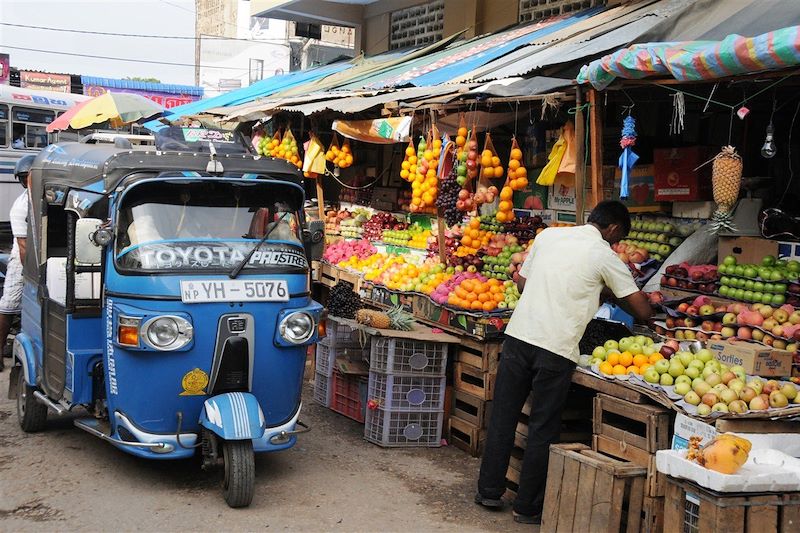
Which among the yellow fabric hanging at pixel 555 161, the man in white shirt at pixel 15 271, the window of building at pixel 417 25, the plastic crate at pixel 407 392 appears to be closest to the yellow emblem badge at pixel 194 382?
the plastic crate at pixel 407 392

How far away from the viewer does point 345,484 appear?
657cm

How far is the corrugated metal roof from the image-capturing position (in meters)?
45.8

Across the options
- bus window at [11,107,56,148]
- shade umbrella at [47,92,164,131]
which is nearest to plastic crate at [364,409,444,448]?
shade umbrella at [47,92,164,131]

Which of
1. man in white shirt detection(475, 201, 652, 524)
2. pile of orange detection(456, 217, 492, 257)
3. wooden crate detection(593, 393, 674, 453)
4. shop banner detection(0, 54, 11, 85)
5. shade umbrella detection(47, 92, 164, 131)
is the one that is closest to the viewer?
wooden crate detection(593, 393, 674, 453)

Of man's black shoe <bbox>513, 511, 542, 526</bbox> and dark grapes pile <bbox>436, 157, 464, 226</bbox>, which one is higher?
dark grapes pile <bbox>436, 157, 464, 226</bbox>

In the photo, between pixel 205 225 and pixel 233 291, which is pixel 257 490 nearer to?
pixel 233 291

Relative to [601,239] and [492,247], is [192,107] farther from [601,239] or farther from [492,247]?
[601,239]

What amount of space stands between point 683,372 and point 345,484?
8.44 ft

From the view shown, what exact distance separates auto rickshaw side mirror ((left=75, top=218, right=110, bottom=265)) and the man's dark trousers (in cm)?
276

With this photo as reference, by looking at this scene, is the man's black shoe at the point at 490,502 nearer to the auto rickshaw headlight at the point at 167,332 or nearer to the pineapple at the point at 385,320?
the pineapple at the point at 385,320

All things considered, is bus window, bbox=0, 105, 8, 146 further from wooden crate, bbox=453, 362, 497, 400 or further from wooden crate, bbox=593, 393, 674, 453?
wooden crate, bbox=593, 393, 674, 453

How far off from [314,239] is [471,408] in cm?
211

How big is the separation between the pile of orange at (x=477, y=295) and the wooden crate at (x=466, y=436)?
978 millimetres

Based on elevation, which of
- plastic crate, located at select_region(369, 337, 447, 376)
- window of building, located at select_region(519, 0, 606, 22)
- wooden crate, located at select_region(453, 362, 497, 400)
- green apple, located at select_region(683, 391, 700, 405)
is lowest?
wooden crate, located at select_region(453, 362, 497, 400)
